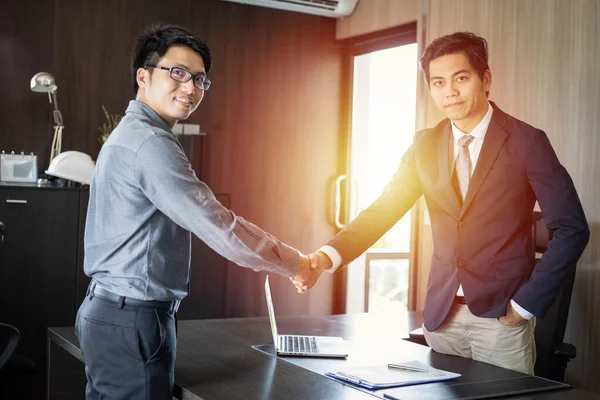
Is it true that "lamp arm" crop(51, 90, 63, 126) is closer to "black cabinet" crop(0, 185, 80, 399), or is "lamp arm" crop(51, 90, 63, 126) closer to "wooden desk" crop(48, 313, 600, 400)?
"black cabinet" crop(0, 185, 80, 399)

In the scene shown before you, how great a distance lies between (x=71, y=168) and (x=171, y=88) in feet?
8.35

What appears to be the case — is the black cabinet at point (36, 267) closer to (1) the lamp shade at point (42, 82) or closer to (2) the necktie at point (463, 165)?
(1) the lamp shade at point (42, 82)

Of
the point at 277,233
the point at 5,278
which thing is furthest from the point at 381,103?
the point at 5,278

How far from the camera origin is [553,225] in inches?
100

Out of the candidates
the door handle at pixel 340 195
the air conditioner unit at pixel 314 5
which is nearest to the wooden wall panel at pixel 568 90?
the air conditioner unit at pixel 314 5

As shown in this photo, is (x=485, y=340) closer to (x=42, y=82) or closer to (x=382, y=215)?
(x=382, y=215)

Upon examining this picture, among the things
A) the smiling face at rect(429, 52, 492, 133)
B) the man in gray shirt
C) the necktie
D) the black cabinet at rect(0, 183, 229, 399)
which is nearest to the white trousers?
the necktie

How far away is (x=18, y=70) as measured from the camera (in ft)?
16.4

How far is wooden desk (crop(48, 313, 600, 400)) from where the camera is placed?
6.91ft

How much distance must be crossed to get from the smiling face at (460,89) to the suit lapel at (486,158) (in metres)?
0.10

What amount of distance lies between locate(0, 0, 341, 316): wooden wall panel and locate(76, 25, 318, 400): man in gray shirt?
10.2 feet

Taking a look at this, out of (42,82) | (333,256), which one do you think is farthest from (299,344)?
(42,82)

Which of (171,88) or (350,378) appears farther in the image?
(171,88)

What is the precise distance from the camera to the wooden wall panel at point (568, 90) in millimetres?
3689
